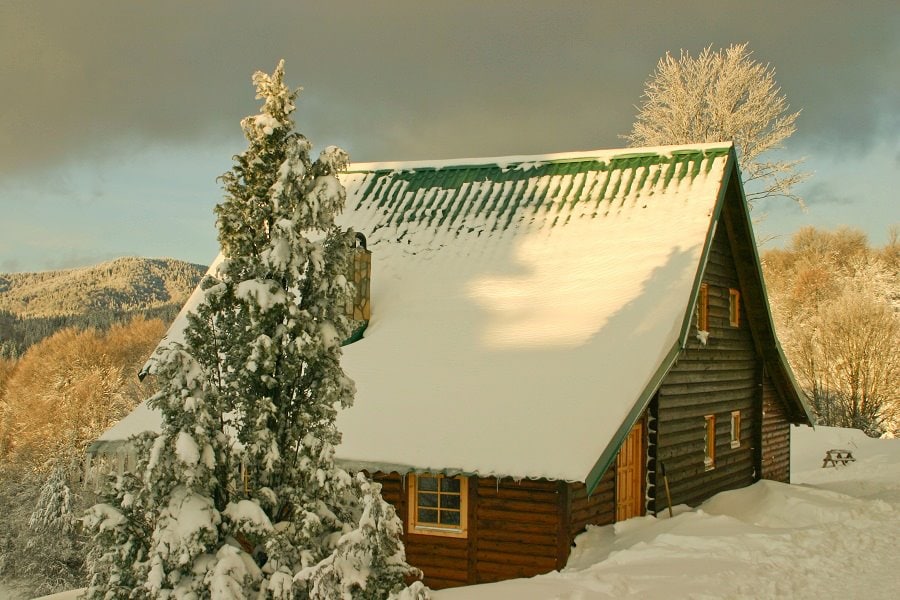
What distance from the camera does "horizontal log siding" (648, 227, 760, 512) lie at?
1476 centimetres

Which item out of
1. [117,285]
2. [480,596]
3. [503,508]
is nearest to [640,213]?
[503,508]

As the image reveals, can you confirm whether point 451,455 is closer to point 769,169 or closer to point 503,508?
point 503,508

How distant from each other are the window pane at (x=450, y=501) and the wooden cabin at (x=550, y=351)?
0.21 ft

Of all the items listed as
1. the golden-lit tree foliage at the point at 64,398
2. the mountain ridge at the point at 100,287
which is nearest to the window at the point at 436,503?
the golden-lit tree foliage at the point at 64,398

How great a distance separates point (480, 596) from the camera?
9547 mm

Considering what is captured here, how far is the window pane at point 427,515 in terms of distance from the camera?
1280 cm

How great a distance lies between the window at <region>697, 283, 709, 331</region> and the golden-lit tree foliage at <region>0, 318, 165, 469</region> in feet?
111

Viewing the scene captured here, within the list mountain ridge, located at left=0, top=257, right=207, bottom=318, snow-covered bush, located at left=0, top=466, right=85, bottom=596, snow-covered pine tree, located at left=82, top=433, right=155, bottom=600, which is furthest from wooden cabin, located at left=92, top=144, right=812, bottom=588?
mountain ridge, located at left=0, top=257, right=207, bottom=318

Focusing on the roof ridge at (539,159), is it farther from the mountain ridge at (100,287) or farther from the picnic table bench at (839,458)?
the mountain ridge at (100,287)

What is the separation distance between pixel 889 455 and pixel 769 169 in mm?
10967

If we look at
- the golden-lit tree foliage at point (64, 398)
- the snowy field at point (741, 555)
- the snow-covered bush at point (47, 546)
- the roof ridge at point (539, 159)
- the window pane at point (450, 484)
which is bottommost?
the snow-covered bush at point (47, 546)

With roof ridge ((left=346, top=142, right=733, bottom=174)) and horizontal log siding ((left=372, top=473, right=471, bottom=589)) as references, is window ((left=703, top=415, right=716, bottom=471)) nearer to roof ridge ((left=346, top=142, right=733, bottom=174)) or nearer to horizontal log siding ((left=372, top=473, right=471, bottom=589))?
roof ridge ((left=346, top=142, right=733, bottom=174))

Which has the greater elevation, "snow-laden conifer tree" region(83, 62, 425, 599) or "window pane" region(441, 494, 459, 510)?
"snow-laden conifer tree" region(83, 62, 425, 599)

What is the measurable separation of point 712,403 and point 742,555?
251 inches
